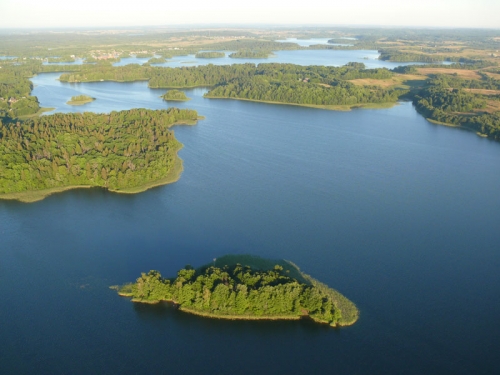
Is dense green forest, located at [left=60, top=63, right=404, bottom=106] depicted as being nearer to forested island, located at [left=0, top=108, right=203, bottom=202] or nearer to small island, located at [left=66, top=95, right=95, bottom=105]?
small island, located at [left=66, top=95, right=95, bottom=105]

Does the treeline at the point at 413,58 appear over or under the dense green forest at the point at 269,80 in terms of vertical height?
over

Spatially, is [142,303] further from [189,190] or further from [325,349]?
[189,190]

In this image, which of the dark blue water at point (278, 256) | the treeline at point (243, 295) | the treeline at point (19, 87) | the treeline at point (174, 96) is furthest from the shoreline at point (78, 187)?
the treeline at point (174, 96)

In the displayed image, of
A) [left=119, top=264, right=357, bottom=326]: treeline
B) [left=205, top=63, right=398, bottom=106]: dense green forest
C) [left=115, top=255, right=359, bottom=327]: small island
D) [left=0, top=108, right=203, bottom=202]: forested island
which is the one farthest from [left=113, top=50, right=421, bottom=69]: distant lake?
[left=119, top=264, right=357, bottom=326]: treeline

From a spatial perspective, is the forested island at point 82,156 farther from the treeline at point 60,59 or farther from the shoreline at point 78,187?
the treeline at point 60,59

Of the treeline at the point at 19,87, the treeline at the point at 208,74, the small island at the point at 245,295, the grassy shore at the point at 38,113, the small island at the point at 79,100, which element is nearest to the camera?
the small island at the point at 245,295

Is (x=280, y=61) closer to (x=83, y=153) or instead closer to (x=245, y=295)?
(x=83, y=153)
